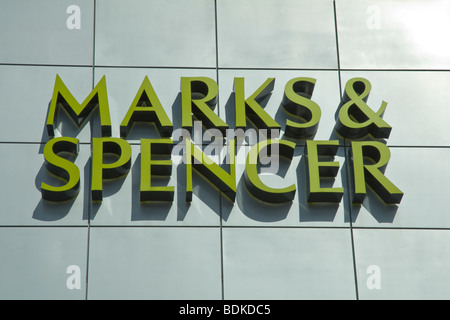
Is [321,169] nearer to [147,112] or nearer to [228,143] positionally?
[228,143]

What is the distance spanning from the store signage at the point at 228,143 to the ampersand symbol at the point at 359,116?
2 cm

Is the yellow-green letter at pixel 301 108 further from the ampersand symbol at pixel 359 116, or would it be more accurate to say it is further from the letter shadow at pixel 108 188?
the letter shadow at pixel 108 188

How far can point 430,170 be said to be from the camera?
13.7 metres

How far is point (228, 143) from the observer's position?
44.4ft

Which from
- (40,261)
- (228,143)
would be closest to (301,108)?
(228,143)

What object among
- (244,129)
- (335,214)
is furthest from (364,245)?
(244,129)

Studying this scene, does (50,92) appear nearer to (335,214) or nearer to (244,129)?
(244,129)

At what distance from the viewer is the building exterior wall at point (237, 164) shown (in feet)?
41.4

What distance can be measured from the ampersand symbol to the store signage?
0.05 ft

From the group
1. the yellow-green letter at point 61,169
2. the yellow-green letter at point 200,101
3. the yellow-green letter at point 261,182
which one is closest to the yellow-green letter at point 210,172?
the yellow-green letter at point 261,182

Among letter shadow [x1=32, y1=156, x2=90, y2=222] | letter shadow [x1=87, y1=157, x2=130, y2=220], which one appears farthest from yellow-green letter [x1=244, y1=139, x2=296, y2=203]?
letter shadow [x1=32, y1=156, x2=90, y2=222]

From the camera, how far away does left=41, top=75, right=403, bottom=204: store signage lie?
42.7ft

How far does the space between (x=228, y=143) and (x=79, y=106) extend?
2432 millimetres
